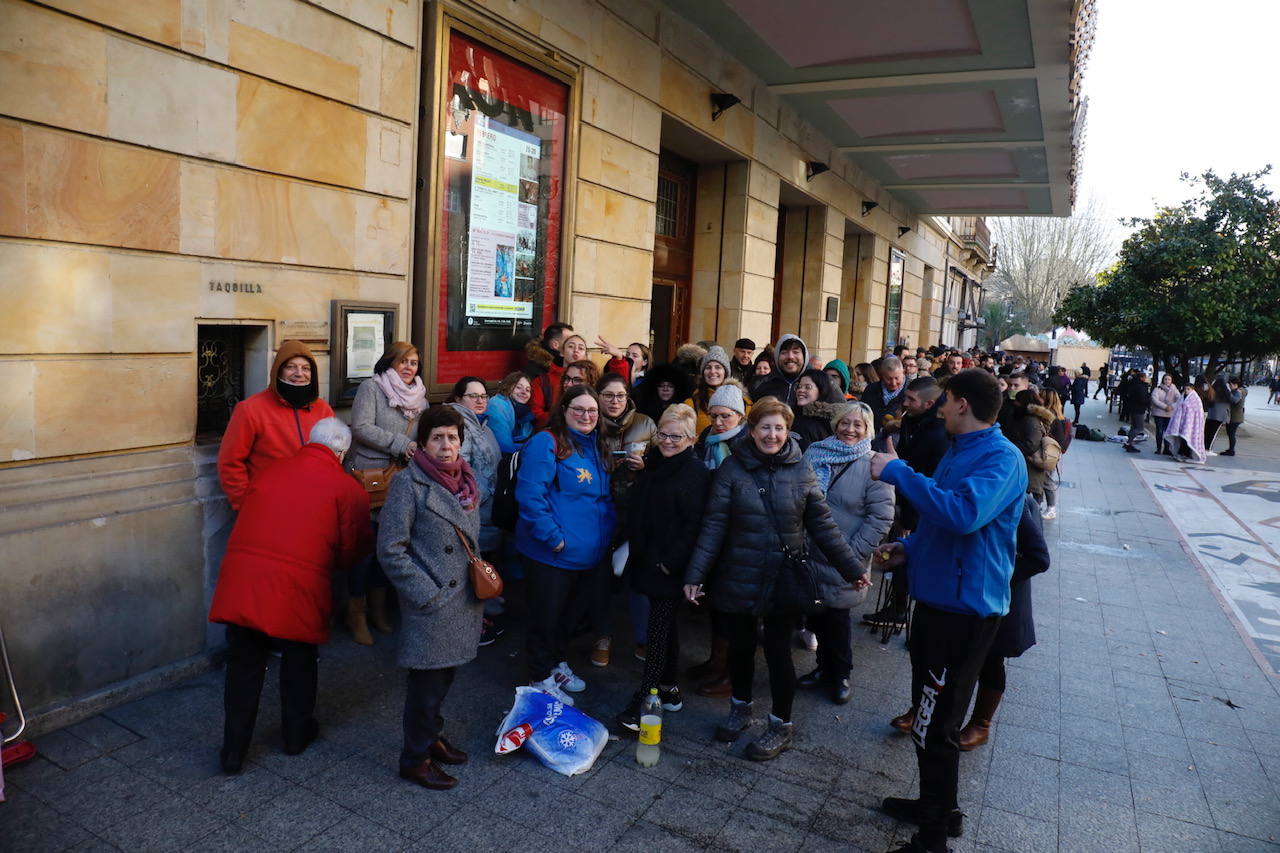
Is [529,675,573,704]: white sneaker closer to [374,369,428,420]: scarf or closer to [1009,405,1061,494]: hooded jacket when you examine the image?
[374,369,428,420]: scarf

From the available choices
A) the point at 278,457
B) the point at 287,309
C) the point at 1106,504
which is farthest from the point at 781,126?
the point at 278,457

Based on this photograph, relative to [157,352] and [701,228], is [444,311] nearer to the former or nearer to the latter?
[157,352]

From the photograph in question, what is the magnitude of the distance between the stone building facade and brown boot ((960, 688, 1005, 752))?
4.36 meters

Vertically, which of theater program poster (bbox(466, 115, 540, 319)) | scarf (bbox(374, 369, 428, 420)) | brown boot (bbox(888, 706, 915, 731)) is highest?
theater program poster (bbox(466, 115, 540, 319))

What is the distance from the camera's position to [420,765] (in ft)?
12.4

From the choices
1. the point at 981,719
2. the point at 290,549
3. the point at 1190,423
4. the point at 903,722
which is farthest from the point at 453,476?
the point at 1190,423

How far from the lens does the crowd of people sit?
3520 mm

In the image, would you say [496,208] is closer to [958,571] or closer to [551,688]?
[551,688]

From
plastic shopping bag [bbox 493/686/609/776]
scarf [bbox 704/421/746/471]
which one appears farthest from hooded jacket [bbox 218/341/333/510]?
scarf [bbox 704/421/746/471]

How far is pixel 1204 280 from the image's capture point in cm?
1970

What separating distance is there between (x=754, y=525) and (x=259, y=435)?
2.83 meters

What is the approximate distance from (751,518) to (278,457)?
2694 mm

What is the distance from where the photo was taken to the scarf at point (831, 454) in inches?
196

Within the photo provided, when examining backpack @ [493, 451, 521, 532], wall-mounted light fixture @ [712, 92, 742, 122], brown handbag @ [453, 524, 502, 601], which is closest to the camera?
brown handbag @ [453, 524, 502, 601]
